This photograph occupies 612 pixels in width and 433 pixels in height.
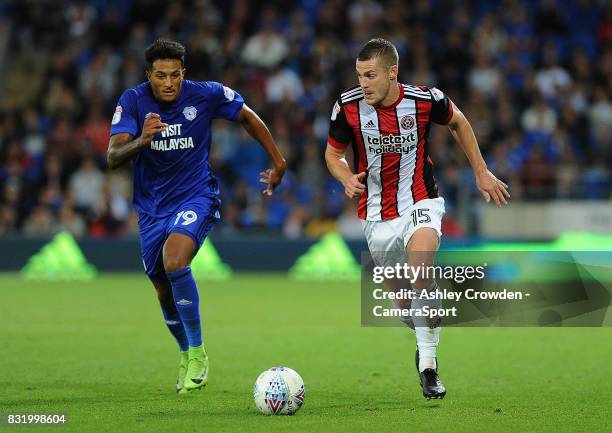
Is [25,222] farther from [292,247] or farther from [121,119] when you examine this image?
[121,119]

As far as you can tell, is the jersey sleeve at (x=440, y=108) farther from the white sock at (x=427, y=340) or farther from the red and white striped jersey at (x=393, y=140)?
the white sock at (x=427, y=340)

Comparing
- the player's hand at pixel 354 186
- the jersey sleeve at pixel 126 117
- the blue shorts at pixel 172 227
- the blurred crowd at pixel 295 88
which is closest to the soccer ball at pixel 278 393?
the player's hand at pixel 354 186

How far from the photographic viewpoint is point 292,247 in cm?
2067

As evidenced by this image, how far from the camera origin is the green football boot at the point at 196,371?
8242mm

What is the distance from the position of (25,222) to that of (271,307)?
23.7ft

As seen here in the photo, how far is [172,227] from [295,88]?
14.5 meters

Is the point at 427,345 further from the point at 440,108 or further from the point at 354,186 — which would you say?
the point at 440,108

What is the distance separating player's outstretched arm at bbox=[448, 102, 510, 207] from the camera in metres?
8.02

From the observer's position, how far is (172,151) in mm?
8445

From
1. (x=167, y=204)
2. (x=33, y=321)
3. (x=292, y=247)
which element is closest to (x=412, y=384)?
(x=167, y=204)

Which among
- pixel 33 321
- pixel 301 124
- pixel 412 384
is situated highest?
pixel 301 124

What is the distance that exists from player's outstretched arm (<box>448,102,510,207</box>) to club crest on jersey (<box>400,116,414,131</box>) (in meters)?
0.30

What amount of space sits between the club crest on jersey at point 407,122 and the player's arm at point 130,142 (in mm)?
1659

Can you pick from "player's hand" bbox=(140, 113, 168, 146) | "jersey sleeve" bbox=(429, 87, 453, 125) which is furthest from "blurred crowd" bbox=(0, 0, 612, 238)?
"player's hand" bbox=(140, 113, 168, 146)
